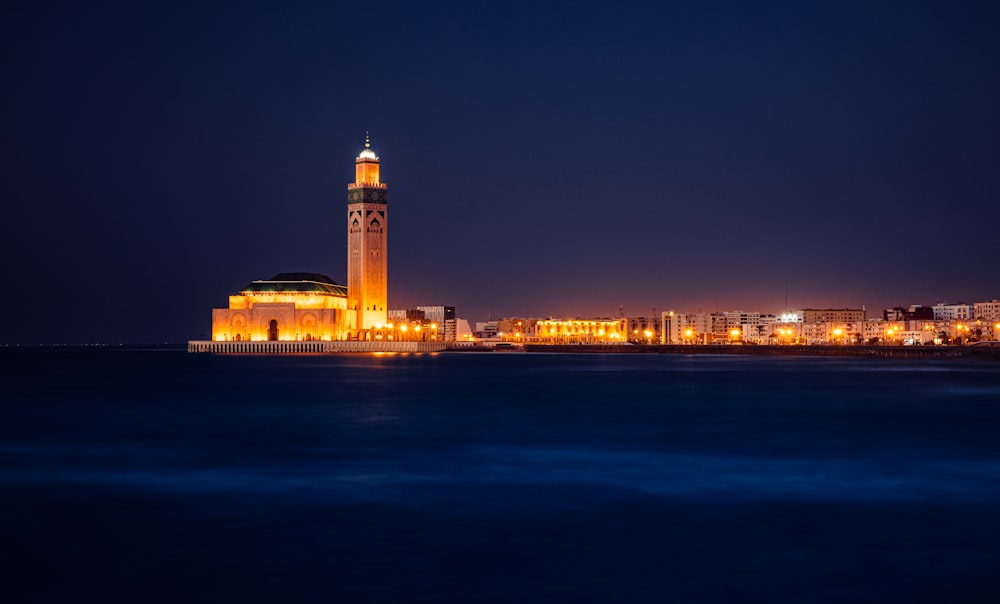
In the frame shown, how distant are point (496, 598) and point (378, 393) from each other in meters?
34.9

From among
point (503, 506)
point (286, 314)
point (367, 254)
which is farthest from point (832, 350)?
point (503, 506)

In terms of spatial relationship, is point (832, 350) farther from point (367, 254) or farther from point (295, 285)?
point (295, 285)

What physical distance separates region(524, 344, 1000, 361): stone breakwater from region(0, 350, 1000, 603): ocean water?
231 ft

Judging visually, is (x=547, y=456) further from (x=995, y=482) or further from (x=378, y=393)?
(x=378, y=393)

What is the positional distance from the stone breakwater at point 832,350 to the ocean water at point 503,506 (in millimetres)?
70454

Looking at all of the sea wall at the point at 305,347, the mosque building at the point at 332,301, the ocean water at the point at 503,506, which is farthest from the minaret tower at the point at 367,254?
the ocean water at the point at 503,506

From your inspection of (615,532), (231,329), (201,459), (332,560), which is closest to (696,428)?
(201,459)

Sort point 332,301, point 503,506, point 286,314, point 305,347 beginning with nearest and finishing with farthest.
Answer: point 503,506
point 305,347
point 286,314
point 332,301

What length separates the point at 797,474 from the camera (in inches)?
725

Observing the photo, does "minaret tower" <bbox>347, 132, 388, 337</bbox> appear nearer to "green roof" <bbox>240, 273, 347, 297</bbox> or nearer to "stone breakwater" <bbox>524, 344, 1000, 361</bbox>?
"green roof" <bbox>240, 273, 347, 297</bbox>

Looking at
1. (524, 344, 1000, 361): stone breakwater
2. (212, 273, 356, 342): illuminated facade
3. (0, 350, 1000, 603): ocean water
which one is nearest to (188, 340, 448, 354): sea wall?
(212, 273, 356, 342): illuminated facade

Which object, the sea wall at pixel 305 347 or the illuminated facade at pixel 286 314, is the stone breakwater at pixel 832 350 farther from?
the illuminated facade at pixel 286 314

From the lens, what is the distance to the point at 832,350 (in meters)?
108

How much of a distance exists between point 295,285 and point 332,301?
5325 mm
